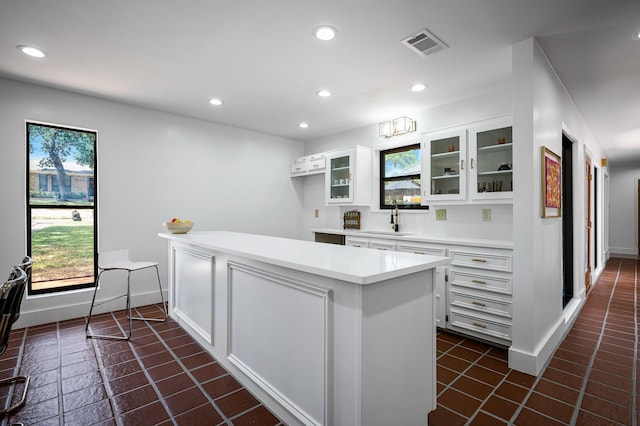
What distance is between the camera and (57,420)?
1.76 meters

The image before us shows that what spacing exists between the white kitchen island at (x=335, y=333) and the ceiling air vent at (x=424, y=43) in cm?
161

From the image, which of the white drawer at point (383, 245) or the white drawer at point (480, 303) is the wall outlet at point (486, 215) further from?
the white drawer at point (383, 245)

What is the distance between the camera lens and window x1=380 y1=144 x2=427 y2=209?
160 inches

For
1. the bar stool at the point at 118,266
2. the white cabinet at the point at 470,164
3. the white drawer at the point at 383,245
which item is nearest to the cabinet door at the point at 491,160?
the white cabinet at the point at 470,164

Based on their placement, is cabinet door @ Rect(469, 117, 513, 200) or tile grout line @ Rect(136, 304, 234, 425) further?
cabinet door @ Rect(469, 117, 513, 200)

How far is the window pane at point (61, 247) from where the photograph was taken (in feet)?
10.8

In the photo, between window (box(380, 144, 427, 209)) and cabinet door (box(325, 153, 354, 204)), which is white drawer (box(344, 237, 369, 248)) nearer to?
cabinet door (box(325, 153, 354, 204))

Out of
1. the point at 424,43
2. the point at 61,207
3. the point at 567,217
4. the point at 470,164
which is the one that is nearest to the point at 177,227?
the point at 61,207

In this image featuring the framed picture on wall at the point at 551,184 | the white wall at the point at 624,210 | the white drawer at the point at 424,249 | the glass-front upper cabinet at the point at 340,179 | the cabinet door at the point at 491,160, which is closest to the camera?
the framed picture on wall at the point at 551,184

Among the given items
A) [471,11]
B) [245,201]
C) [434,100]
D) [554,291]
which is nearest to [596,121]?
[434,100]

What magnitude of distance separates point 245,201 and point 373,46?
3.17m

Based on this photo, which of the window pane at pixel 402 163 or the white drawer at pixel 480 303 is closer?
the white drawer at pixel 480 303

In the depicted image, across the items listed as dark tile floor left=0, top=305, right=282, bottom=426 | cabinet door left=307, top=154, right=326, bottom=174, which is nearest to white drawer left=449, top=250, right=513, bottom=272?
dark tile floor left=0, top=305, right=282, bottom=426

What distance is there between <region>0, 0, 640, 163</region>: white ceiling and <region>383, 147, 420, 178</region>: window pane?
0.62 metres
